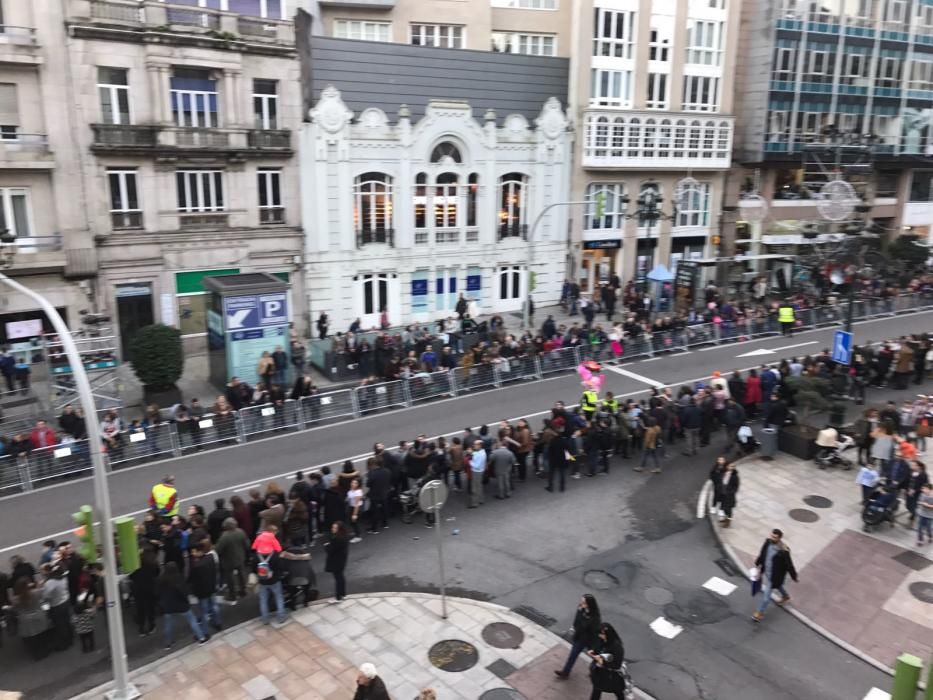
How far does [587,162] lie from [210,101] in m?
17.2

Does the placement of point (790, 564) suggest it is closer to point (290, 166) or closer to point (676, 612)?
point (676, 612)

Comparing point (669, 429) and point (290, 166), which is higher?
point (290, 166)

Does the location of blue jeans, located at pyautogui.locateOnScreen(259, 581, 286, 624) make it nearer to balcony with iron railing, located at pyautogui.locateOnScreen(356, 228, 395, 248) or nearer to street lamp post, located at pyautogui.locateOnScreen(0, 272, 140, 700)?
street lamp post, located at pyautogui.locateOnScreen(0, 272, 140, 700)

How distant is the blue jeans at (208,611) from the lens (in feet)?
37.7

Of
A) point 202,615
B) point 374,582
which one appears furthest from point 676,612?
point 202,615

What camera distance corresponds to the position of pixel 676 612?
12305 mm

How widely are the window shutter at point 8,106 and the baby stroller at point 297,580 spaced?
64.2 ft

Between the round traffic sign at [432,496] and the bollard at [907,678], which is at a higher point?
the round traffic sign at [432,496]

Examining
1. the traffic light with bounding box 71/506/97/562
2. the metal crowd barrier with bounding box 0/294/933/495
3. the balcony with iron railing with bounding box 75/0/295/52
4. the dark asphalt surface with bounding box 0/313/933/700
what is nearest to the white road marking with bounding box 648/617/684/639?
the dark asphalt surface with bounding box 0/313/933/700

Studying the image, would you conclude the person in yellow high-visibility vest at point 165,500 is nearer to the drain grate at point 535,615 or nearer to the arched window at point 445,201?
the drain grate at point 535,615

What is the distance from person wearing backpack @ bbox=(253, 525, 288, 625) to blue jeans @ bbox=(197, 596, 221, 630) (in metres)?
0.67

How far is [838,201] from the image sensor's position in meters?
18.2

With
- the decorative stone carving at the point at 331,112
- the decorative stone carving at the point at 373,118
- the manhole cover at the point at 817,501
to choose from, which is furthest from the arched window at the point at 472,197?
the manhole cover at the point at 817,501

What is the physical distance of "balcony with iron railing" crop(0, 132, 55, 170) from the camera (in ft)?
77.6
